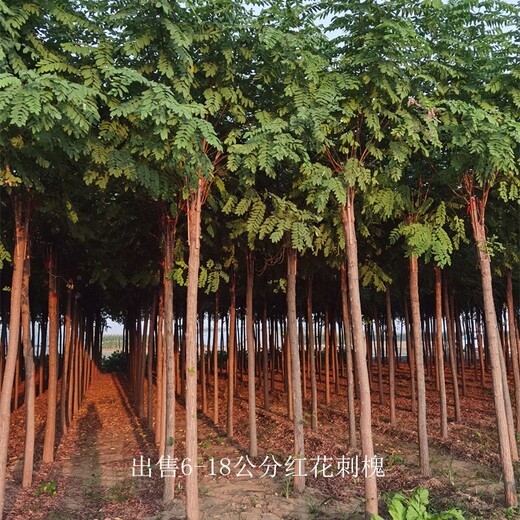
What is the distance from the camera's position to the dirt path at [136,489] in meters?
6.82

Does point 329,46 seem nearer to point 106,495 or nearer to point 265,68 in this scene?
point 265,68

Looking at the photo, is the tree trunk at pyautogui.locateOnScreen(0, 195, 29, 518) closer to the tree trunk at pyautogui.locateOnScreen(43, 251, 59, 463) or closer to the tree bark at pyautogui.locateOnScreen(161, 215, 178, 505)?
the tree bark at pyautogui.locateOnScreen(161, 215, 178, 505)

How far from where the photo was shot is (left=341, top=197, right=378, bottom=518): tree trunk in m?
6.19

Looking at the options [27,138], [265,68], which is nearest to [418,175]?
[265,68]

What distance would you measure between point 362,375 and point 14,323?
4370 mm

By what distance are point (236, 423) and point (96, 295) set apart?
581 centimetres

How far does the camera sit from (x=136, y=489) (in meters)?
8.02

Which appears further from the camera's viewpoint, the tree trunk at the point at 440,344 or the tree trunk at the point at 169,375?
the tree trunk at the point at 440,344

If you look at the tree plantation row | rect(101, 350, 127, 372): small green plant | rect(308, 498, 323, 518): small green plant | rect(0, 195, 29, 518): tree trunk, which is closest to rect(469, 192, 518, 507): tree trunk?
the tree plantation row

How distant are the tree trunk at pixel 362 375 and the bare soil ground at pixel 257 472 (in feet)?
2.23

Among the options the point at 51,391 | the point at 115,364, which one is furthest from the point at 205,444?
the point at 115,364

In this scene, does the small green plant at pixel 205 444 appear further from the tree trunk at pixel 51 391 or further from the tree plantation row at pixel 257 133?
the tree plantation row at pixel 257 133

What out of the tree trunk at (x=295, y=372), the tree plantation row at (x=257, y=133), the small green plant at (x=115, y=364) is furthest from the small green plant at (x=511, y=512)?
the small green plant at (x=115, y=364)

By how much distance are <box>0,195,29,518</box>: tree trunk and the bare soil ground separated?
123cm
